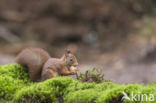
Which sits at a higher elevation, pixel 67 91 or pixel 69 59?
pixel 69 59

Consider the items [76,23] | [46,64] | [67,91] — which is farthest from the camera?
[76,23]

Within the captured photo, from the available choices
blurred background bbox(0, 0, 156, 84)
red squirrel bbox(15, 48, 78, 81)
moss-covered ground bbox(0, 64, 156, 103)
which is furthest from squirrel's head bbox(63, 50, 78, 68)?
blurred background bbox(0, 0, 156, 84)

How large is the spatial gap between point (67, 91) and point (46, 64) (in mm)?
681

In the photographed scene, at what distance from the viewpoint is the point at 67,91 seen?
10.7 feet

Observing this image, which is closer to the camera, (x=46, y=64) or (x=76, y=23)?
(x=46, y=64)

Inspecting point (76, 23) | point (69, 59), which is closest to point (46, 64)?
point (69, 59)

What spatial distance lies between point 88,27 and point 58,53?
11.0ft

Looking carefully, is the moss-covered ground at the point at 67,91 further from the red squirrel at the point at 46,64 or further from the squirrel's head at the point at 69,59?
the squirrel's head at the point at 69,59

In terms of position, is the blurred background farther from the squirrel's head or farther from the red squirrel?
the squirrel's head

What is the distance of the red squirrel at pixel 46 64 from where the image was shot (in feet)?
12.4

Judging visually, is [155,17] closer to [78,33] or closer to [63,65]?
[78,33]

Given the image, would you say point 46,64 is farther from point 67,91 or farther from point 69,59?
point 67,91

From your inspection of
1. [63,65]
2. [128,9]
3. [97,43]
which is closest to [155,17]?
[128,9]

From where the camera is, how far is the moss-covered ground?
295 centimetres
